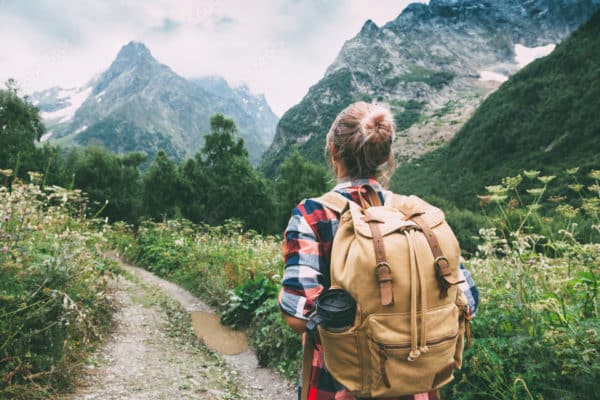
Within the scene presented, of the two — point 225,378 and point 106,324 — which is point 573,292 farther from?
point 106,324

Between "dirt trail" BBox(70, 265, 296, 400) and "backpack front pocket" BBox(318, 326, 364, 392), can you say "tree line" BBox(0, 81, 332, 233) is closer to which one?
"dirt trail" BBox(70, 265, 296, 400)

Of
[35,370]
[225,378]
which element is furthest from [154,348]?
[35,370]

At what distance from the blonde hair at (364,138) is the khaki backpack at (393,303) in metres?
0.34

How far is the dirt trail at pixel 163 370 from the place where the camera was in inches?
136

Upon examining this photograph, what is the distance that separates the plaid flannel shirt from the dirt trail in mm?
2612

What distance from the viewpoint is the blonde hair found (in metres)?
1.58

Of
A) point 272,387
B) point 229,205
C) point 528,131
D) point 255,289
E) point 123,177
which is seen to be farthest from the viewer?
point 528,131

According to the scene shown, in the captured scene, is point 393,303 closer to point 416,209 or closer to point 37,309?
point 416,209

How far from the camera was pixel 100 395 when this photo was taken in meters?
3.22

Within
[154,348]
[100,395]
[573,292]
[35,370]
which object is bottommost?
[154,348]

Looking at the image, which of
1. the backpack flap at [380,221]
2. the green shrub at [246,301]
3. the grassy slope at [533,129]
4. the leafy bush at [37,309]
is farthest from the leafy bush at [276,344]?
the grassy slope at [533,129]

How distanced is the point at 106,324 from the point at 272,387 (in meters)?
2.55

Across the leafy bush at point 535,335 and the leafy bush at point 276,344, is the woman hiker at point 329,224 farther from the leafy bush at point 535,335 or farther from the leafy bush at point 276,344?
the leafy bush at point 276,344

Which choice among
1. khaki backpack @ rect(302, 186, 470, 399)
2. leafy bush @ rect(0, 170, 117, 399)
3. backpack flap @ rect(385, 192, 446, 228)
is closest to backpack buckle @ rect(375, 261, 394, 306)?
khaki backpack @ rect(302, 186, 470, 399)
